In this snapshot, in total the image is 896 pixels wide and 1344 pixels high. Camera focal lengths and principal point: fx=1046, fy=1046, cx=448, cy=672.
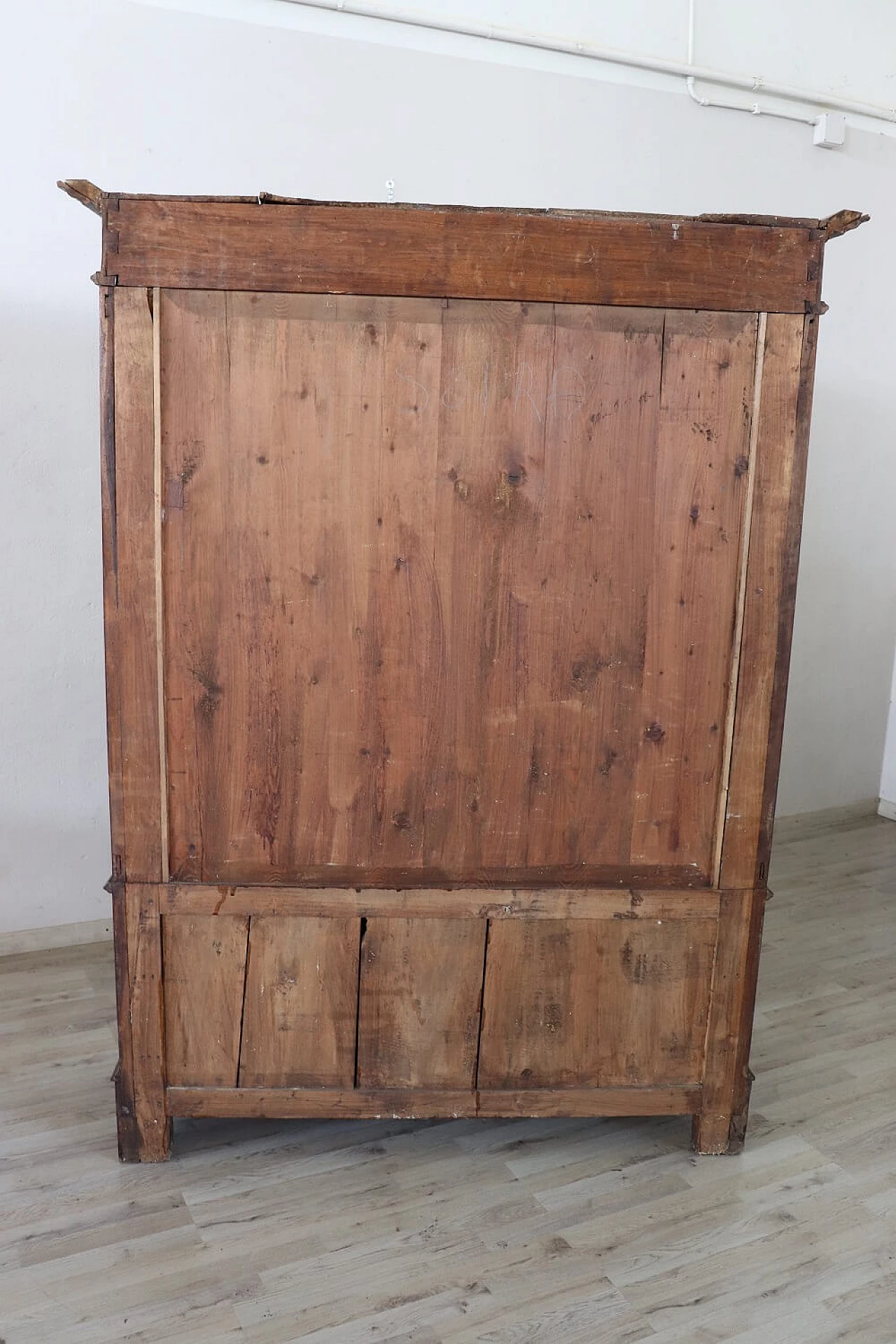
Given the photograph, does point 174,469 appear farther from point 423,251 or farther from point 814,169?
point 814,169

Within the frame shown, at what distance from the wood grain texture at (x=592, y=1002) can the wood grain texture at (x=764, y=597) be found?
8.2 inches

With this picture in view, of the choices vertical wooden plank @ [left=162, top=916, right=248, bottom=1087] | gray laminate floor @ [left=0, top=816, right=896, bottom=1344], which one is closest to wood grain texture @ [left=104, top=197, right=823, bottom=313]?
vertical wooden plank @ [left=162, top=916, right=248, bottom=1087]

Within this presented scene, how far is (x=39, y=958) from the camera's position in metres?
3.04

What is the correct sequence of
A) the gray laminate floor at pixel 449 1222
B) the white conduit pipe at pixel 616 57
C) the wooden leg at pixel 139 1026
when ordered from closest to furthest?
the gray laminate floor at pixel 449 1222, the wooden leg at pixel 139 1026, the white conduit pipe at pixel 616 57

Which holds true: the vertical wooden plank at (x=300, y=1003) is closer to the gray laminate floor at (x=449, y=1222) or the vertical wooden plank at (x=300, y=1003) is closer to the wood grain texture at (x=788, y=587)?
the gray laminate floor at (x=449, y=1222)

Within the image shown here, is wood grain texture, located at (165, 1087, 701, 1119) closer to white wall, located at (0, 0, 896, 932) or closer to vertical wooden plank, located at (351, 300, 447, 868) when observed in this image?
vertical wooden plank, located at (351, 300, 447, 868)

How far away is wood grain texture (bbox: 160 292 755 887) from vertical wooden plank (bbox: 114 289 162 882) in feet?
0.11


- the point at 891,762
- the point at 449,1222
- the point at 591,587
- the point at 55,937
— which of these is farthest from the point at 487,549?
the point at 891,762

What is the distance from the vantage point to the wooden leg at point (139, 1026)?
207 centimetres

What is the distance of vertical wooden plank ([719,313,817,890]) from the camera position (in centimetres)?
195

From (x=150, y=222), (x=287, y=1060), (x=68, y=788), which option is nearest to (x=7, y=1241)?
(x=287, y=1060)

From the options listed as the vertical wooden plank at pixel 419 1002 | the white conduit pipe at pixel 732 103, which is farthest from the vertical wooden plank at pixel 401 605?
the white conduit pipe at pixel 732 103

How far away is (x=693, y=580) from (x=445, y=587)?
0.48 meters

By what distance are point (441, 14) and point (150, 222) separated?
69.7 inches
